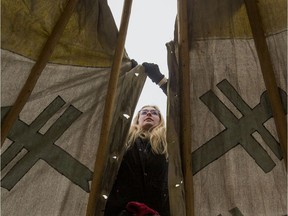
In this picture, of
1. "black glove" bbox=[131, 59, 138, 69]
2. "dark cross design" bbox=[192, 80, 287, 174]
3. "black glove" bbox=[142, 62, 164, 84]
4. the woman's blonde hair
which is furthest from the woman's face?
"dark cross design" bbox=[192, 80, 287, 174]

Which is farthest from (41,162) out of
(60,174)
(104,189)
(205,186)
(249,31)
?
(249,31)

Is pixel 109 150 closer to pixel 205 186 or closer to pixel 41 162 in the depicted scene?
pixel 41 162

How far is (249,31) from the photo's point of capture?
240cm

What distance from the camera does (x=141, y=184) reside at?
2.36 meters

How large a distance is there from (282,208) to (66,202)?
115 cm

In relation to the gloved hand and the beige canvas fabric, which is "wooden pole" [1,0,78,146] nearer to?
the beige canvas fabric

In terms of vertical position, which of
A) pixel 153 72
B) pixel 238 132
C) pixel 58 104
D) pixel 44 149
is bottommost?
pixel 44 149

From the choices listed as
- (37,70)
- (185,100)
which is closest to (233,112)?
(185,100)

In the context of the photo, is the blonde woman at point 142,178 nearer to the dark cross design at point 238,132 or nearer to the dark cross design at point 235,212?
the dark cross design at point 238,132

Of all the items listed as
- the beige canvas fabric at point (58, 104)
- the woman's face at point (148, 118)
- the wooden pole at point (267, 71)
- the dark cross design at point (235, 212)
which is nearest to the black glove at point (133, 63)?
the beige canvas fabric at point (58, 104)

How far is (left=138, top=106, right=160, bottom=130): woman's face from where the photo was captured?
2662mm

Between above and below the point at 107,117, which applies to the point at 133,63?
above

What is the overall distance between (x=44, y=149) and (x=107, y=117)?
392mm

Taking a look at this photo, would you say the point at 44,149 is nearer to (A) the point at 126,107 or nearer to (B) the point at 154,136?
(A) the point at 126,107
